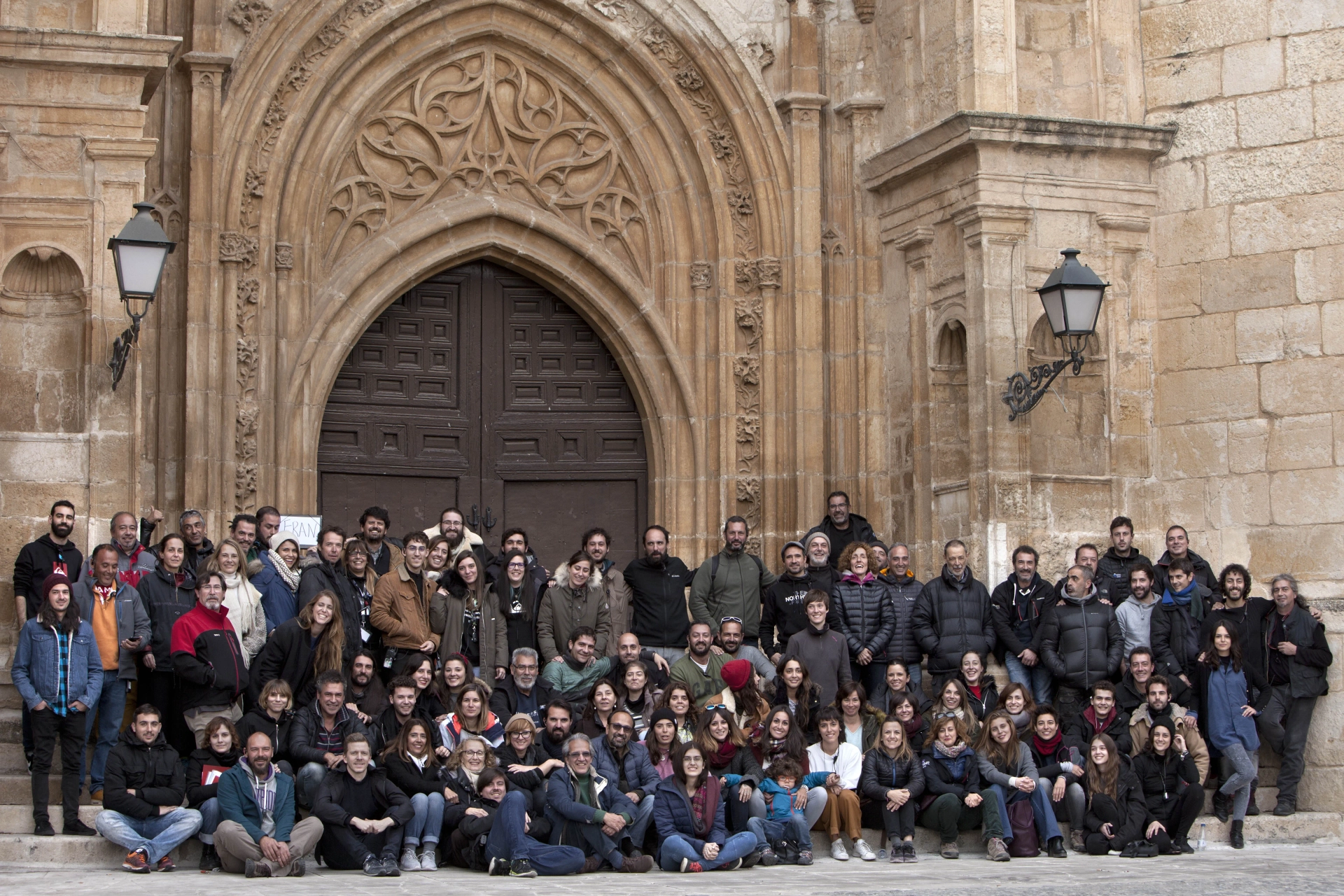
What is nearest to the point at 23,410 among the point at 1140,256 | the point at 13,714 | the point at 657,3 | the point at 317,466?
the point at 13,714

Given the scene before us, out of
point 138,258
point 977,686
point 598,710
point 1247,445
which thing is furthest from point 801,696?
point 138,258

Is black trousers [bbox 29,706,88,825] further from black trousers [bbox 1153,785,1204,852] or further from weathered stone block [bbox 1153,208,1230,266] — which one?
weathered stone block [bbox 1153,208,1230,266]

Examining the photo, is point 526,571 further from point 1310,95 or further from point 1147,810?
point 1310,95

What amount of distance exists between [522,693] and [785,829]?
1.78 metres

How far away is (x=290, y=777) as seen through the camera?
10648mm

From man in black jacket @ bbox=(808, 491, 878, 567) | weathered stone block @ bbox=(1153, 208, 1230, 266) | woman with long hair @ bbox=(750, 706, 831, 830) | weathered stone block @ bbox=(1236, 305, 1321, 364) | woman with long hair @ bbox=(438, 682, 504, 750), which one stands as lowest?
woman with long hair @ bbox=(750, 706, 831, 830)

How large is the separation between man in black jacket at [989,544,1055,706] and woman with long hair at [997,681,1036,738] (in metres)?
0.43

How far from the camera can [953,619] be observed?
12.6 metres

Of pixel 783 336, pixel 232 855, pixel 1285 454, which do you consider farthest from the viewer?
pixel 783 336

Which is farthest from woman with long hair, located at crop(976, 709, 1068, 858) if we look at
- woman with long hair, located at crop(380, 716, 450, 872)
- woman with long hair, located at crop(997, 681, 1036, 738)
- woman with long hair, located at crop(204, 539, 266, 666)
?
woman with long hair, located at crop(204, 539, 266, 666)

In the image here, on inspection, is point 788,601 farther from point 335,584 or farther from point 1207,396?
point 1207,396

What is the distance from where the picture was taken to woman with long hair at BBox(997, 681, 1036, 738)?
39.9 ft

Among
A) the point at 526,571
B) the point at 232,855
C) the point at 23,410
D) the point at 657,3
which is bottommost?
the point at 232,855

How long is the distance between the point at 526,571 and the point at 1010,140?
471 cm
